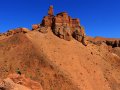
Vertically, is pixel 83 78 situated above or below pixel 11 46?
below

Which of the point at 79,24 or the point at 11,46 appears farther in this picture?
the point at 79,24

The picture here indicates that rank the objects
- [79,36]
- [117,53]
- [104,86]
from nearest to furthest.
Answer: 1. [104,86]
2. [79,36]
3. [117,53]

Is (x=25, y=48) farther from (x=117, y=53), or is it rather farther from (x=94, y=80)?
(x=117, y=53)

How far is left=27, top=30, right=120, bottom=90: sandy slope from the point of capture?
6581cm

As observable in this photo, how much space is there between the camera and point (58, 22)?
76.7 metres

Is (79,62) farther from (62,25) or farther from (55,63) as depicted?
(62,25)

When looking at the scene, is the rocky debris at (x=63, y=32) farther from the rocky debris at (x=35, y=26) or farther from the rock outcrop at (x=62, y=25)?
the rocky debris at (x=35, y=26)

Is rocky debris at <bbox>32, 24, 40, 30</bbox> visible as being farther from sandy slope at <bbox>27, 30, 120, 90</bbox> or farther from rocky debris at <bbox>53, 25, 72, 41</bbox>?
rocky debris at <bbox>53, 25, 72, 41</bbox>

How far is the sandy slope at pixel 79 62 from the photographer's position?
2591 inches

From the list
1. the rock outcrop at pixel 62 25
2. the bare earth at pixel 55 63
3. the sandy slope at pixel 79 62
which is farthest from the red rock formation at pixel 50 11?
the sandy slope at pixel 79 62

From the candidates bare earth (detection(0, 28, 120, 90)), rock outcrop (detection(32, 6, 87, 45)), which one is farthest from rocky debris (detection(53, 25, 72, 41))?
bare earth (detection(0, 28, 120, 90))

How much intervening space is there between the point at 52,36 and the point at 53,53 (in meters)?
7.35

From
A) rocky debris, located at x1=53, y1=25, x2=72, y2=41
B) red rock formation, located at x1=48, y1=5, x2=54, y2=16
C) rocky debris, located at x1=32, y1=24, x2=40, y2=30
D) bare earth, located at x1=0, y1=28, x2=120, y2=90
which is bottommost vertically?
bare earth, located at x1=0, y1=28, x2=120, y2=90

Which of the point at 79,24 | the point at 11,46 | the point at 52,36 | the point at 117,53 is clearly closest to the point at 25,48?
the point at 11,46
